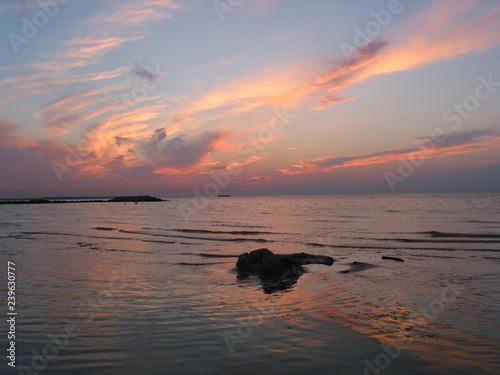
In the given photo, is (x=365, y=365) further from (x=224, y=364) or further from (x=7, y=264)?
(x=7, y=264)

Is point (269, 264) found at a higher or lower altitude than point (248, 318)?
higher

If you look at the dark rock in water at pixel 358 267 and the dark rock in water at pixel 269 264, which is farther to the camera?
the dark rock in water at pixel 358 267

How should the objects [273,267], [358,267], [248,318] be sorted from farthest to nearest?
[358,267] < [273,267] < [248,318]

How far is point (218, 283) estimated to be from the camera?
14461 mm

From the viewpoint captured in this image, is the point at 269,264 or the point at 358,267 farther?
the point at 358,267

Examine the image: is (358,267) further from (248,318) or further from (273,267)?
(248,318)

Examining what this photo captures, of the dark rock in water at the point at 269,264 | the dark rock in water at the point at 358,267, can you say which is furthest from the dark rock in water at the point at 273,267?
the dark rock in water at the point at 358,267

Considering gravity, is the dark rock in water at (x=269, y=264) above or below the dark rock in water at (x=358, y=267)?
above

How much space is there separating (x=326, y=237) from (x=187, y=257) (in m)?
15.3

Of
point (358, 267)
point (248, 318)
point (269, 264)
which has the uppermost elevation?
point (269, 264)

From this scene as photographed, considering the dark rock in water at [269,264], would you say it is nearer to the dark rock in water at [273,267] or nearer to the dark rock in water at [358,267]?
the dark rock in water at [273,267]

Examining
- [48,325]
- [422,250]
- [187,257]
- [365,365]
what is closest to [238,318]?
[365,365]

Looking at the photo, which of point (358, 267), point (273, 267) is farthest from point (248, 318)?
point (358, 267)

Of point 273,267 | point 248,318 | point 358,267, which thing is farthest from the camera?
point 358,267
